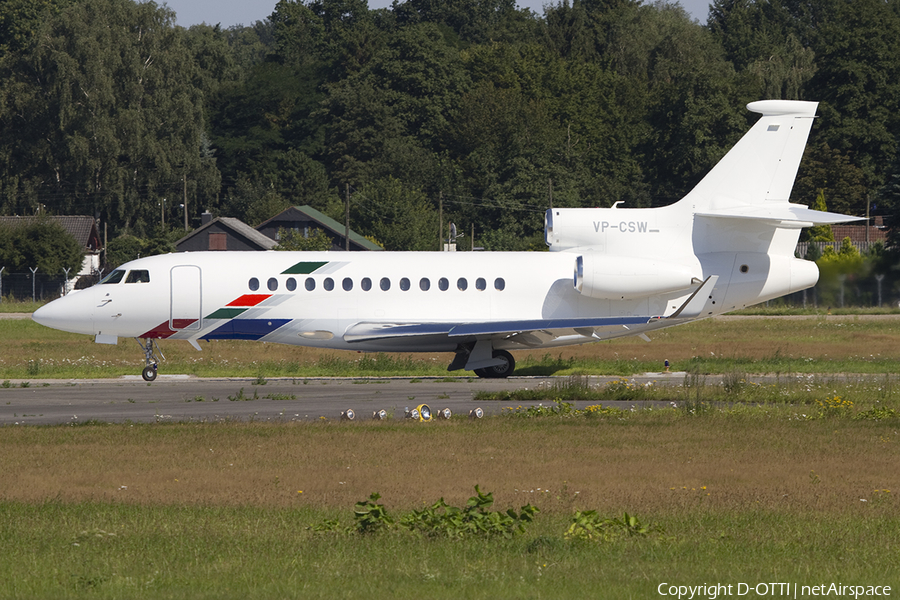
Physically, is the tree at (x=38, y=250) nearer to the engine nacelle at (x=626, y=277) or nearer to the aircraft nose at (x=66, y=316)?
the aircraft nose at (x=66, y=316)

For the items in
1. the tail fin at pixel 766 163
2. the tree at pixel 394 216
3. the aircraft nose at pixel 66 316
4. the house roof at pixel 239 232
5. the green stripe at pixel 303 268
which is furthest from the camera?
the tree at pixel 394 216

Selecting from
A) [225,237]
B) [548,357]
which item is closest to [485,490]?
[548,357]

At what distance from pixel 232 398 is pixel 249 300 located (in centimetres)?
491

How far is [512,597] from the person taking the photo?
8750mm

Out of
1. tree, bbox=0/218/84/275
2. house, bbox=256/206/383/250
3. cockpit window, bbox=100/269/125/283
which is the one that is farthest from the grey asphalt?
house, bbox=256/206/383/250

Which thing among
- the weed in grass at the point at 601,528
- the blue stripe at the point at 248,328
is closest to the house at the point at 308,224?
the blue stripe at the point at 248,328

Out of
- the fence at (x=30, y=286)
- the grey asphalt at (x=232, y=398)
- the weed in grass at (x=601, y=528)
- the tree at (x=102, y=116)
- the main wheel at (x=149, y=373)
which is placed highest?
the tree at (x=102, y=116)

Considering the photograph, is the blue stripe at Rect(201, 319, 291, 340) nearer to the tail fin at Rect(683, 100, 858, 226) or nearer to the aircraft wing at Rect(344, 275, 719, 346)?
the aircraft wing at Rect(344, 275, 719, 346)

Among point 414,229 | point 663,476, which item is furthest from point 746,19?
point 663,476

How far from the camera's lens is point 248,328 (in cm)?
2873

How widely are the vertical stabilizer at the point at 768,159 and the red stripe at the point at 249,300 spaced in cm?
1144

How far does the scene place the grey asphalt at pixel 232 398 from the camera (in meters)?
21.2

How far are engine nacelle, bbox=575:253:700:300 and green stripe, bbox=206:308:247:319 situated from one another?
28.3 ft

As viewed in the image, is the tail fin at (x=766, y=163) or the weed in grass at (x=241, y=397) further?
the tail fin at (x=766, y=163)
